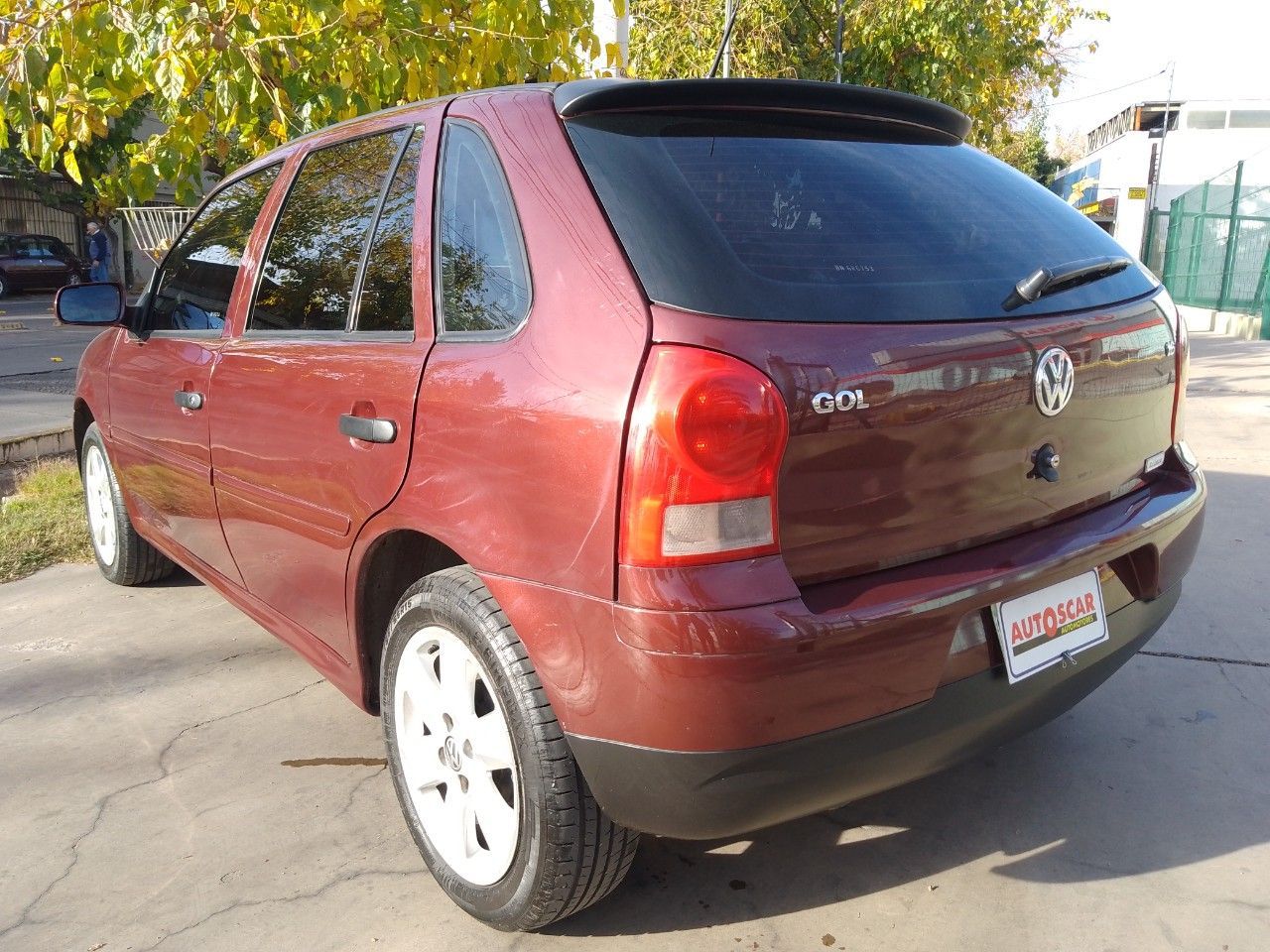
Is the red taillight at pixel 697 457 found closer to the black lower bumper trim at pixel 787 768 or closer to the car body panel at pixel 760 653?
the car body panel at pixel 760 653

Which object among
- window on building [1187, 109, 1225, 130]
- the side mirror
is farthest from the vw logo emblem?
window on building [1187, 109, 1225, 130]

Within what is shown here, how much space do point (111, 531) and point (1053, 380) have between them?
4.00m

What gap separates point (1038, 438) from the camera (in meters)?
2.22

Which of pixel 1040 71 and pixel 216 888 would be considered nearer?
pixel 216 888

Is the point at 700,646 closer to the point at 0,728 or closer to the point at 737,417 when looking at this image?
the point at 737,417

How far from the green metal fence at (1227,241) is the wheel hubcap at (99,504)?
1450 cm

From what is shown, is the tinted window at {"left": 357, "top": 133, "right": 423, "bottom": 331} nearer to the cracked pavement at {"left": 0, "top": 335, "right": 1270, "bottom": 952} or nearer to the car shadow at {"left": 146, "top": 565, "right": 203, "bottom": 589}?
the cracked pavement at {"left": 0, "top": 335, "right": 1270, "bottom": 952}

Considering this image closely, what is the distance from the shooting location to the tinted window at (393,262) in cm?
253

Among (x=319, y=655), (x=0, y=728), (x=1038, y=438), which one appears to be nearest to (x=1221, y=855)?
(x=1038, y=438)

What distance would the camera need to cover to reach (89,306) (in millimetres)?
3885

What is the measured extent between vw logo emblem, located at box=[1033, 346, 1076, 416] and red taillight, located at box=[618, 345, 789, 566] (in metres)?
0.64

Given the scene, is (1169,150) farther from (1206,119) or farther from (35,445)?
(35,445)

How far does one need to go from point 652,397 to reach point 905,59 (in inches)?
514

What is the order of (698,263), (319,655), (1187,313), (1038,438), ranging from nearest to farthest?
(698,263) < (1038,438) < (319,655) < (1187,313)
